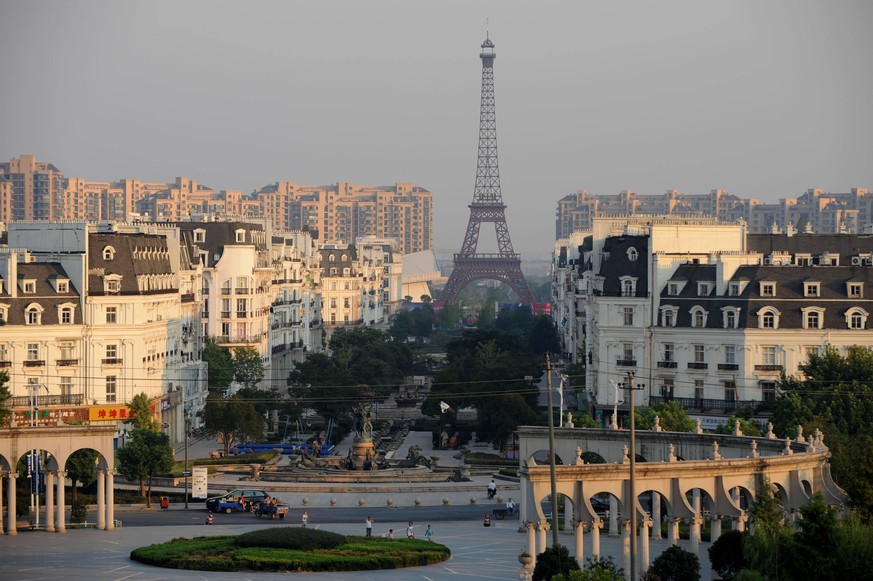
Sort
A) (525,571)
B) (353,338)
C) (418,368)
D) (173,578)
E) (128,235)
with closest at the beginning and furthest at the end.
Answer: (525,571) < (173,578) < (128,235) < (353,338) < (418,368)

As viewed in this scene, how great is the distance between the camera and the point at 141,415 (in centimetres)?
9744

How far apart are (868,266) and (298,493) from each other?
123 ft

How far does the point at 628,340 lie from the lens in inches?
4124

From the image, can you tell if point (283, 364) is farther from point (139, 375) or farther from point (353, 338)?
point (139, 375)

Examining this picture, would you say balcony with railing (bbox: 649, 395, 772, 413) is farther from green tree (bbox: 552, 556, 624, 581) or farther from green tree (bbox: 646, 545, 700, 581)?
green tree (bbox: 552, 556, 624, 581)

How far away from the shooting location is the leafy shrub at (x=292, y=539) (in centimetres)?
6719

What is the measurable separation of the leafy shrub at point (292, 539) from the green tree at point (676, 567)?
16.6 meters

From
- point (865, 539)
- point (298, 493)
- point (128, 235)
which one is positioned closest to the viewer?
point (865, 539)

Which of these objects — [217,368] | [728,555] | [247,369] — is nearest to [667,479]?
[728,555]

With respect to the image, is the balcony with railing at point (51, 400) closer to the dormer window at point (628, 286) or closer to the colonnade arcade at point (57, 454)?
the colonnade arcade at point (57, 454)

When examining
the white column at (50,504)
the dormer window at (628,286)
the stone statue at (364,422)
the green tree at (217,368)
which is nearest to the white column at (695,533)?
the white column at (50,504)

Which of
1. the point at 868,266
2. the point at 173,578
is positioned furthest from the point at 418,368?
the point at 173,578

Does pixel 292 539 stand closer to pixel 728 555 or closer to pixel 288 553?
pixel 288 553

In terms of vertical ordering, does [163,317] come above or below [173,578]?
above
